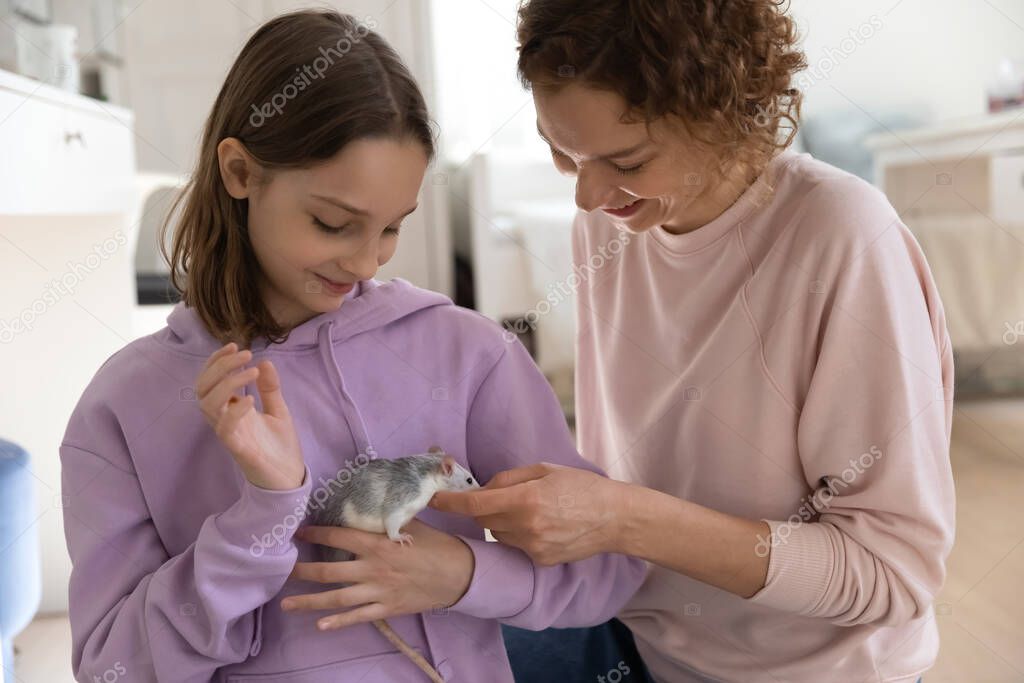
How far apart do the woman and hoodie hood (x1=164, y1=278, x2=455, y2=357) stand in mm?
224

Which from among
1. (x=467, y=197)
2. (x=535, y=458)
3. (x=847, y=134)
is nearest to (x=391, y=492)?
(x=535, y=458)

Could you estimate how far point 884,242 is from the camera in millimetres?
1017

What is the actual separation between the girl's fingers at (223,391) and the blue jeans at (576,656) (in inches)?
22.5

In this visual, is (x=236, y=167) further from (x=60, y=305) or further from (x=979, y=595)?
(x=979, y=595)

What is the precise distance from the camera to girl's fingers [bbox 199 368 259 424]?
32.5 inches

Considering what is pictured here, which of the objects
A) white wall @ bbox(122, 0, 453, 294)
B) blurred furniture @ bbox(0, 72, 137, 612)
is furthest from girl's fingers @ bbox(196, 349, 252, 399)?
white wall @ bbox(122, 0, 453, 294)

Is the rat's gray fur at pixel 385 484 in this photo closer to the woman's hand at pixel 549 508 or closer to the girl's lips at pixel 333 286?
the woman's hand at pixel 549 508

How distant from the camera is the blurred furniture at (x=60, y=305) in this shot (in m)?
2.00

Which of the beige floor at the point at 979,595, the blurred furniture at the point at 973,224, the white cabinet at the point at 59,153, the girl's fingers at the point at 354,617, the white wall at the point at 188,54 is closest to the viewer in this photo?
the girl's fingers at the point at 354,617

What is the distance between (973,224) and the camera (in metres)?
3.59

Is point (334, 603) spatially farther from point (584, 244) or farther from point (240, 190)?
point (584, 244)

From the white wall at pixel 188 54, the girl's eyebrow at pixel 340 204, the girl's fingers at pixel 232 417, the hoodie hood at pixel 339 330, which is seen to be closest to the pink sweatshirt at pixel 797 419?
the hoodie hood at pixel 339 330

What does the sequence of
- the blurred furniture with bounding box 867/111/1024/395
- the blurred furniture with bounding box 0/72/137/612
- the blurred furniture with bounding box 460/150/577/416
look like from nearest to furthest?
the blurred furniture with bounding box 0/72/137/612
the blurred furniture with bounding box 867/111/1024/395
the blurred furniture with bounding box 460/150/577/416

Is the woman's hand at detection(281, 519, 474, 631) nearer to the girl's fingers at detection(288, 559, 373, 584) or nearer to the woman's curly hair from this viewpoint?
the girl's fingers at detection(288, 559, 373, 584)
